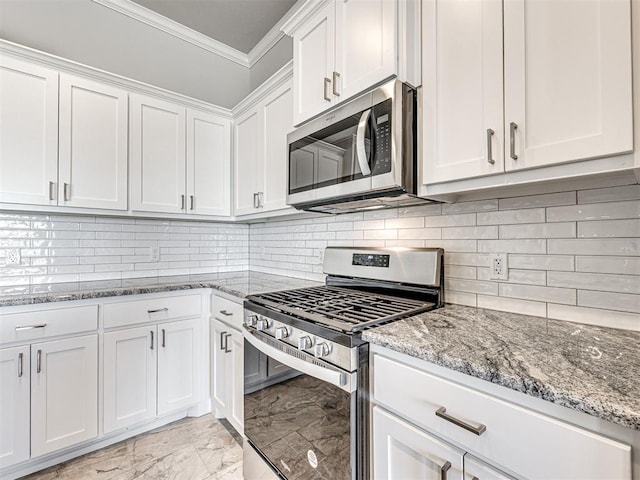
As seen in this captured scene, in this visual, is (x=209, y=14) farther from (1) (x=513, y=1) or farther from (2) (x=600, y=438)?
(2) (x=600, y=438)

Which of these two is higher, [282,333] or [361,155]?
[361,155]

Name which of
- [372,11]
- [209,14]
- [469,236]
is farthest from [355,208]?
[209,14]

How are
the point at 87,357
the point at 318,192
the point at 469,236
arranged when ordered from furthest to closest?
the point at 87,357 → the point at 318,192 → the point at 469,236

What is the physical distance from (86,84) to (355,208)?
189cm

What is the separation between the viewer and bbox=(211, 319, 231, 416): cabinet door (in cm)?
198

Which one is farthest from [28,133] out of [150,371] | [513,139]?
[513,139]

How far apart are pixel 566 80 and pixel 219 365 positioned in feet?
7.28

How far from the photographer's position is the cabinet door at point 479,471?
0.74 meters

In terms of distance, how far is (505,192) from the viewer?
126 cm

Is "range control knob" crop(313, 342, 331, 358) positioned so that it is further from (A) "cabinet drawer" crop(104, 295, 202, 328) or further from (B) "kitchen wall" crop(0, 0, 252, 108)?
(B) "kitchen wall" crop(0, 0, 252, 108)

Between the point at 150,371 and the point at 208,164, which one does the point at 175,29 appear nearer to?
the point at 208,164

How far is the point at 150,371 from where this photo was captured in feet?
6.53

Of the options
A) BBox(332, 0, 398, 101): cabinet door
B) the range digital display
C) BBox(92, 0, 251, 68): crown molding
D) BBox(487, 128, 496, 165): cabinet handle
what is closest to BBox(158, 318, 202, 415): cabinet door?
the range digital display

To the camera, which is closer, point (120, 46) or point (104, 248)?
point (104, 248)
